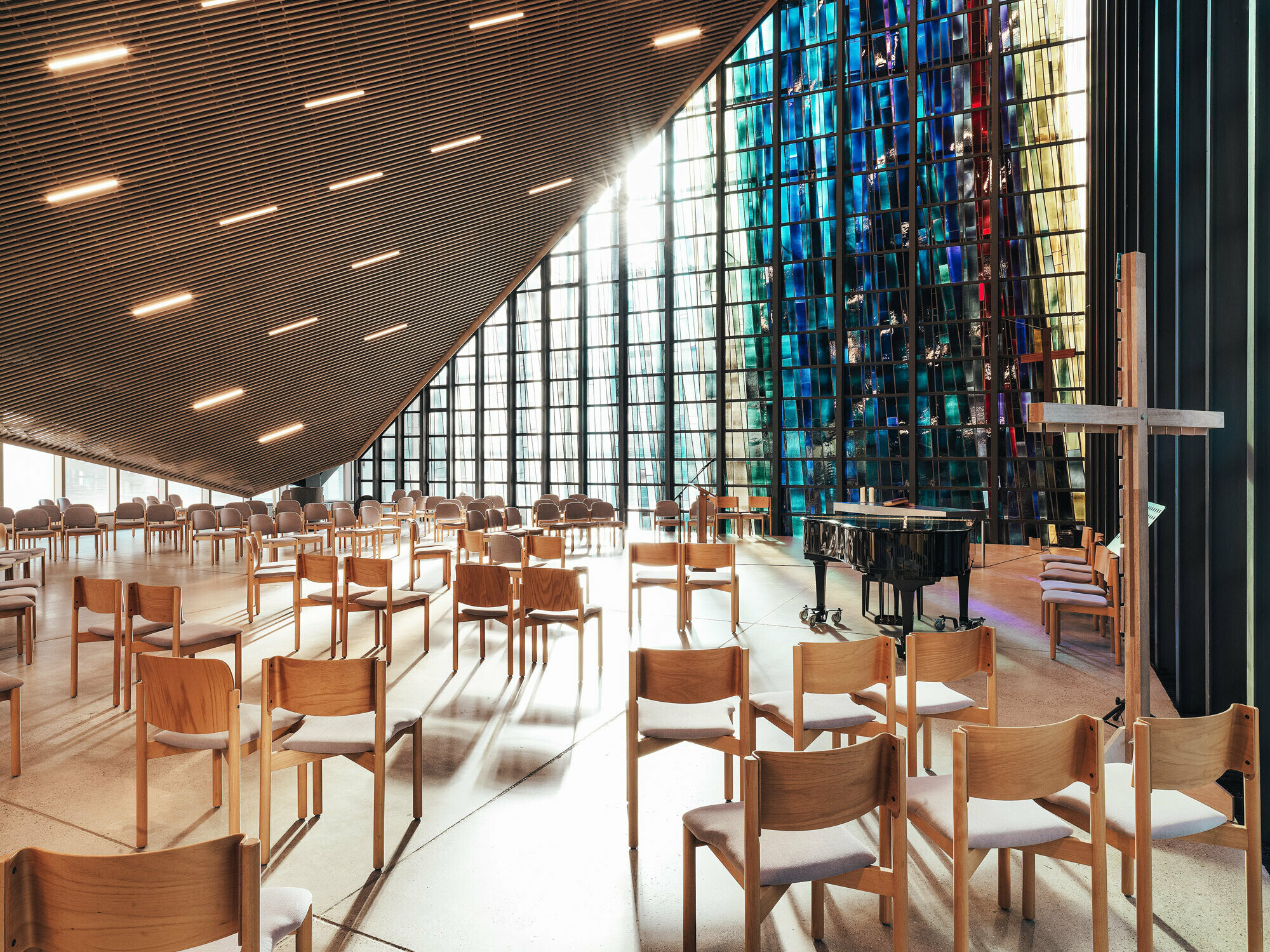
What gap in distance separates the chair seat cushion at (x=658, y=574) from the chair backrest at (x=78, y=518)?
8642mm

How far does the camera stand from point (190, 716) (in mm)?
2451

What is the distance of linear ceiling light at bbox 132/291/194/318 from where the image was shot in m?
9.27

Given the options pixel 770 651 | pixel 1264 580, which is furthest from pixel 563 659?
pixel 1264 580

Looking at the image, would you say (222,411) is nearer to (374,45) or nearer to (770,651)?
(374,45)

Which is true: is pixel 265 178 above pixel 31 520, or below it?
above

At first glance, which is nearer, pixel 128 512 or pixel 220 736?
pixel 220 736

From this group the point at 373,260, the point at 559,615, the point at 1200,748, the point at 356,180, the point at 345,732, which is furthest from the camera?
the point at 373,260

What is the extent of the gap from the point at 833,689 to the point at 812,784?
109 cm

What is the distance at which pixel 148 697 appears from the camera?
2514 mm

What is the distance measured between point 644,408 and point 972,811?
14.6 meters

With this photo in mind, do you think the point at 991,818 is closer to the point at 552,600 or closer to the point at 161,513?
the point at 552,600

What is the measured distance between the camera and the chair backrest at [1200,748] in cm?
187

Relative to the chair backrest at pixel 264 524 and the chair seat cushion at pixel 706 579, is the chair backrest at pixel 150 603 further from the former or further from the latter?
the chair backrest at pixel 264 524

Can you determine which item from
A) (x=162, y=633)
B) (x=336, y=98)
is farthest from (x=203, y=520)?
(x=162, y=633)
